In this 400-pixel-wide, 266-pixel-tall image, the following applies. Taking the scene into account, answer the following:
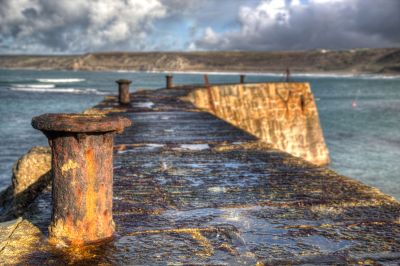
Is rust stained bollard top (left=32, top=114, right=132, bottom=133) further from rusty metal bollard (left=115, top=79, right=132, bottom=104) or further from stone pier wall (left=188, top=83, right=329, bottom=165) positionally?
stone pier wall (left=188, top=83, right=329, bottom=165)

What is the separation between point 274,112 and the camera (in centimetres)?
1880

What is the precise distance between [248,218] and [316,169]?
1.74 meters

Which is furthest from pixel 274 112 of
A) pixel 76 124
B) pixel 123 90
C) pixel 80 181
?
pixel 76 124

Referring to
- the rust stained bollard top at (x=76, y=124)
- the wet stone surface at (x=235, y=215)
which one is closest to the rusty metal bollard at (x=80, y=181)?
the rust stained bollard top at (x=76, y=124)

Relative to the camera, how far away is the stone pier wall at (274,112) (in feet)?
58.2

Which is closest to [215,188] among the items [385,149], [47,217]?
[47,217]

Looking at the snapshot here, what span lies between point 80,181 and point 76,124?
1.12ft

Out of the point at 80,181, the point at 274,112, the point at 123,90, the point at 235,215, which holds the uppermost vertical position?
the point at 123,90

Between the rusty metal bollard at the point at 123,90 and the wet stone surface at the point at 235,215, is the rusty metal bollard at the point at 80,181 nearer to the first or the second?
the wet stone surface at the point at 235,215

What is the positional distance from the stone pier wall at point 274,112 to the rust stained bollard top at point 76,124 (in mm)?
14104

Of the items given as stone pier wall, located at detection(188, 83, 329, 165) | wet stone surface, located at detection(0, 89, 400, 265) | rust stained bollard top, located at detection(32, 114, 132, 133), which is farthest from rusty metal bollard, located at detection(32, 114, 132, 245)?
stone pier wall, located at detection(188, 83, 329, 165)

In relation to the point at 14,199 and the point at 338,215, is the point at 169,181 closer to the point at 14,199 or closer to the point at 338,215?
the point at 338,215

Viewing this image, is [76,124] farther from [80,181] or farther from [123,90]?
[123,90]

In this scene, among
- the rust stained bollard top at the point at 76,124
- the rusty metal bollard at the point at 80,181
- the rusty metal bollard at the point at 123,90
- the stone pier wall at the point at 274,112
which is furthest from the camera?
the stone pier wall at the point at 274,112
